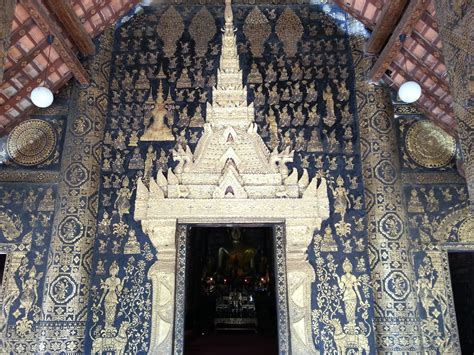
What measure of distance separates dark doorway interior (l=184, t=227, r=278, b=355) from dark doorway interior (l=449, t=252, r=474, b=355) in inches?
139

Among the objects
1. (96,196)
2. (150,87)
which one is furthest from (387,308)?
(150,87)

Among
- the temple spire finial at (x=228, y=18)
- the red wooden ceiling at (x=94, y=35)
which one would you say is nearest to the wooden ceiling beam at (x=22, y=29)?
the red wooden ceiling at (x=94, y=35)

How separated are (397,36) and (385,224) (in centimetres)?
241

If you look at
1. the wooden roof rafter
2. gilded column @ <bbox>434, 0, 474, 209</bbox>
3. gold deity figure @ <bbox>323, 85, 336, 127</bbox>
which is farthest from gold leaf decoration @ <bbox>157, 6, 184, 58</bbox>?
gilded column @ <bbox>434, 0, 474, 209</bbox>

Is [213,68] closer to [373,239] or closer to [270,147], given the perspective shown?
[270,147]

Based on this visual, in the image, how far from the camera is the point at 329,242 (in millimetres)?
5715

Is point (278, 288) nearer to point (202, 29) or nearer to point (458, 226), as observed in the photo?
point (458, 226)

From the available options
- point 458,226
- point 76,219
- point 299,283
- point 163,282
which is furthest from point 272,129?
point 76,219

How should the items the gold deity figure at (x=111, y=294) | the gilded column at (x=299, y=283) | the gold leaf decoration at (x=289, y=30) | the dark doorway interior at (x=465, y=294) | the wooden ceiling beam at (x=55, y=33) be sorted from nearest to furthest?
1. the wooden ceiling beam at (x=55, y=33)
2. the gilded column at (x=299, y=283)
3. the gold deity figure at (x=111, y=294)
4. the gold leaf decoration at (x=289, y=30)
5. the dark doorway interior at (x=465, y=294)

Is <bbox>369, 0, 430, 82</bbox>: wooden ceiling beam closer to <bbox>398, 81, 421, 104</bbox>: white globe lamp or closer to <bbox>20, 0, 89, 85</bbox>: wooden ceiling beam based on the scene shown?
<bbox>398, 81, 421, 104</bbox>: white globe lamp

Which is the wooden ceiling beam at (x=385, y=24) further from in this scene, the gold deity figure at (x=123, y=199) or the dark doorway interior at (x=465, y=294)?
the dark doorway interior at (x=465, y=294)

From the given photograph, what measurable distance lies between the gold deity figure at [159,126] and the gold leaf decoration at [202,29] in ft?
3.34

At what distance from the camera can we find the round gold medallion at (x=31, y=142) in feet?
20.2

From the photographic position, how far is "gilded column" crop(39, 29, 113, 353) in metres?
5.37
